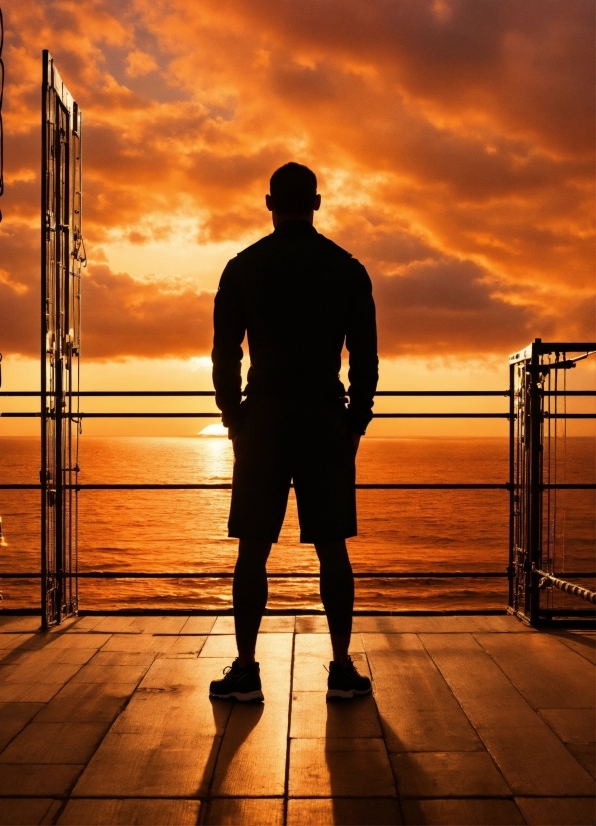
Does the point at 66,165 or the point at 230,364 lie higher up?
the point at 66,165

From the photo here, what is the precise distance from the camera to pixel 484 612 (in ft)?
10.8

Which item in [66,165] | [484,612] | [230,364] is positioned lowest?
[484,612]

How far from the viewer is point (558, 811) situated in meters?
1.41

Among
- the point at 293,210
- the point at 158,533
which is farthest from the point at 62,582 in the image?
the point at 158,533

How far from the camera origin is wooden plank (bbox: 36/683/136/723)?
193 cm

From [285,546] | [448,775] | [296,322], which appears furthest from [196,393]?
[285,546]

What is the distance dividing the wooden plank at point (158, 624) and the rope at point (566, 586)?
126 cm

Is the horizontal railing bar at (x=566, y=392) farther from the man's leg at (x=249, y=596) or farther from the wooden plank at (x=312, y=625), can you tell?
the man's leg at (x=249, y=596)

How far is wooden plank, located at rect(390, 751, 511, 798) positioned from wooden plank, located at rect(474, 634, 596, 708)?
1.50 feet

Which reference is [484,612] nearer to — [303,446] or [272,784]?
[303,446]

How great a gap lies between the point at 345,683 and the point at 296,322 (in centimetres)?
89

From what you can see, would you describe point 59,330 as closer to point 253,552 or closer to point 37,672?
point 37,672

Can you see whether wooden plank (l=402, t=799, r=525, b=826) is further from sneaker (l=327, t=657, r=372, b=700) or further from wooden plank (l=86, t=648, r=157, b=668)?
wooden plank (l=86, t=648, r=157, b=668)

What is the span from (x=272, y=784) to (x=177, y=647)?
46.3 inches
